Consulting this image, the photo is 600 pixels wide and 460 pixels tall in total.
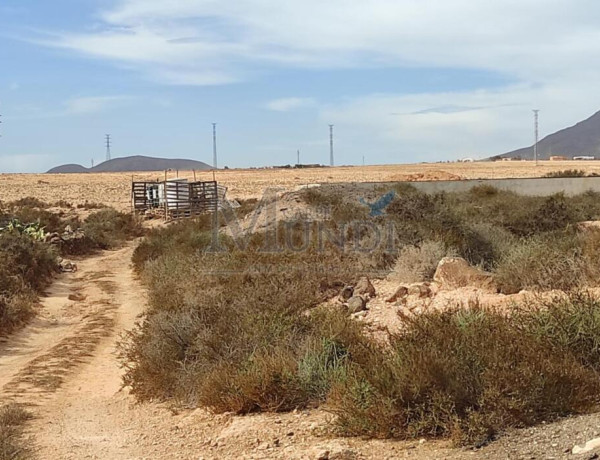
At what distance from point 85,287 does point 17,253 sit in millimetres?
1860

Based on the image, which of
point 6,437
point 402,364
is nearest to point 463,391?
point 402,364

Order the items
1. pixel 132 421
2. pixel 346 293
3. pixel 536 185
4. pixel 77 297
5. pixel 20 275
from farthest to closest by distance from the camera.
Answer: pixel 536 185, pixel 77 297, pixel 20 275, pixel 346 293, pixel 132 421

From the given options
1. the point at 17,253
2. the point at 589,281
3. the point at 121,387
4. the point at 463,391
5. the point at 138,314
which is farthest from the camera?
the point at 17,253

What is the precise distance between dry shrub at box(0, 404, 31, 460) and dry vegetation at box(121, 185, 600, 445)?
4.43 ft

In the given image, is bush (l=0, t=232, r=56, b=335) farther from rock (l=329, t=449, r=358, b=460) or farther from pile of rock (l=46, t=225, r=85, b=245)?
rock (l=329, t=449, r=358, b=460)

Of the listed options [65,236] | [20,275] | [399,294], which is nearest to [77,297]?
[20,275]

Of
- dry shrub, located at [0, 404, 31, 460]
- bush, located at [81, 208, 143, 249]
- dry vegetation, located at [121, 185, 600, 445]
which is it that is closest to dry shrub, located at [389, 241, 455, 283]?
dry vegetation, located at [121, 185, 600, 445]

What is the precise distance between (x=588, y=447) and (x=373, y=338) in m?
3.67

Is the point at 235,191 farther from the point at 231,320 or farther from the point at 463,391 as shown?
the point at 463,391

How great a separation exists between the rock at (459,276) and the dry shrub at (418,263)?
753 millimetres

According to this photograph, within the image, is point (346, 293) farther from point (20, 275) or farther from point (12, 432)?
point (20, 275)

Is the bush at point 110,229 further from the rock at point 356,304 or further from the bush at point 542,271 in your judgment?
the bush at point 542,271

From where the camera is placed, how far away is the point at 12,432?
6.78 m

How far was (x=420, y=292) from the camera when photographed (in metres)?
11.0
